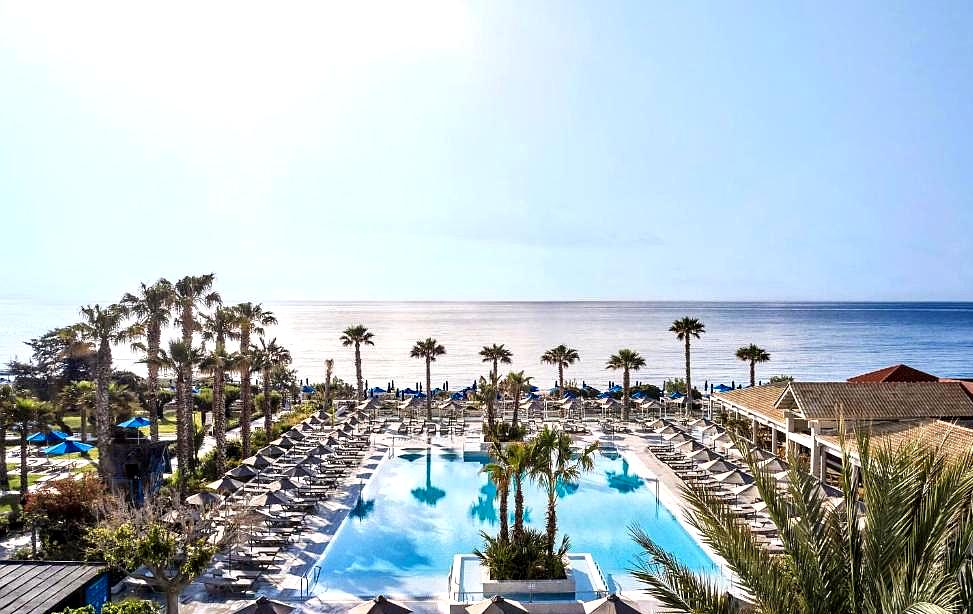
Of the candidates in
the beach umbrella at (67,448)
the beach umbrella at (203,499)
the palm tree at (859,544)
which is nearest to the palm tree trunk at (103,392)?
the beach umbrella at (67,448)

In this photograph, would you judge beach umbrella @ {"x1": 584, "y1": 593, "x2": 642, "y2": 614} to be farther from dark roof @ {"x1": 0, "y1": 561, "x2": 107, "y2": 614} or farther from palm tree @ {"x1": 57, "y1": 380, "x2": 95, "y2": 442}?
palm tree @ {"x1": 57, "y1": 380, "x2": 95, "y2": 442}

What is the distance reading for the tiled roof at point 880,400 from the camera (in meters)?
30.1

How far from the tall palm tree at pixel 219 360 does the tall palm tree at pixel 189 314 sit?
70cm

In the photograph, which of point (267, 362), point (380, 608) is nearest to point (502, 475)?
point (380, 608)

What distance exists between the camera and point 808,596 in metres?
6.96

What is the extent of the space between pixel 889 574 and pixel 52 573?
14.7m

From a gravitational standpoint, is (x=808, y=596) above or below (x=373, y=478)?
above

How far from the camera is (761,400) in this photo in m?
36.2

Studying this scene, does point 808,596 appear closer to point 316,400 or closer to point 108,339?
point 108,339

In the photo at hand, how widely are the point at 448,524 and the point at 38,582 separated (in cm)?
1483

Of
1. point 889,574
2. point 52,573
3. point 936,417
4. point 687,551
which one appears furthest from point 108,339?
point 936,417

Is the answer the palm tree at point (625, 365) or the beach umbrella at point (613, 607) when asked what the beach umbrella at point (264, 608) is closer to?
the beach umbrella at point (613, 607)

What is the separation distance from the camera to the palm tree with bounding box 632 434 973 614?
20.7ft

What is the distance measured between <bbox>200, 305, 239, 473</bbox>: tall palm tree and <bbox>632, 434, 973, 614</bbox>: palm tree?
91.6ft
